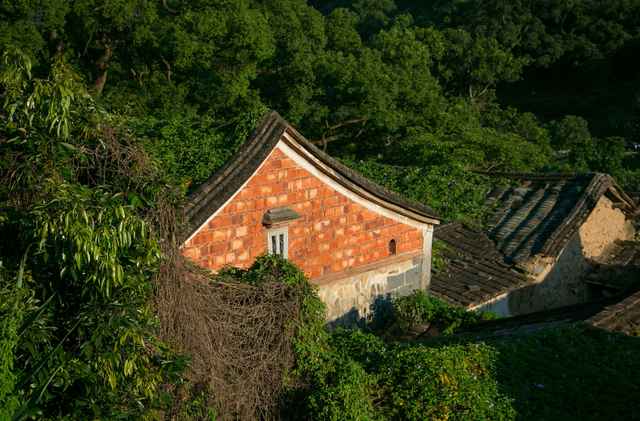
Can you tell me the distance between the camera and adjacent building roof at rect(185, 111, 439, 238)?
1058cm

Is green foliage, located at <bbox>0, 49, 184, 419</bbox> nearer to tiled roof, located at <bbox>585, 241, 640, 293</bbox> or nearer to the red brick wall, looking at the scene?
the red brick wall

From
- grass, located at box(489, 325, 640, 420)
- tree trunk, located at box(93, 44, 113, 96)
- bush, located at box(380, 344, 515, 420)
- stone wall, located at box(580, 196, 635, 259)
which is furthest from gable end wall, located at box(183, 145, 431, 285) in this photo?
tree trunk, located at box(93, 44, 113, 96)

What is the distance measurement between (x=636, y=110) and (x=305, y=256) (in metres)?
29.8

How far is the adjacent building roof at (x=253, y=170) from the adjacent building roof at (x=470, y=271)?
2903 millimetres

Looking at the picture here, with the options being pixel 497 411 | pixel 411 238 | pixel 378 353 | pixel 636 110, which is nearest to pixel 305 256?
pixel 411 238

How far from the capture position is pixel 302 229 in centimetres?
1198

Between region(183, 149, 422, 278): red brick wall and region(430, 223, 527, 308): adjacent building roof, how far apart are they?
112 centimetres

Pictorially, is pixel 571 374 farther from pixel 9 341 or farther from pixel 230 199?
pixel 9 341

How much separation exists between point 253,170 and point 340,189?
5.59ft

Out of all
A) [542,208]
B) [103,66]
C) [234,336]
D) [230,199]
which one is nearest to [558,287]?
[542,208]

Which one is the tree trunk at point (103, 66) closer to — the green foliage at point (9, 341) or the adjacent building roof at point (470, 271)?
the adjacent building roof at point (470, 271)

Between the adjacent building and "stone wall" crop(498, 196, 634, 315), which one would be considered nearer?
the adjacent building

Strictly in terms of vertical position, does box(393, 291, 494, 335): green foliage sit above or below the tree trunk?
below

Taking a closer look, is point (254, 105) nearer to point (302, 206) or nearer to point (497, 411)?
point (302, 206)
